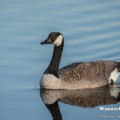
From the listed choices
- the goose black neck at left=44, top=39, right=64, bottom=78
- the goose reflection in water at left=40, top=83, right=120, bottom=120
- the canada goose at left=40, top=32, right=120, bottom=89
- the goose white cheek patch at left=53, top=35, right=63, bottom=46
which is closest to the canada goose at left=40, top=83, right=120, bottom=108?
the goose reflection in water at left=40, top=83, right=120, bottom=120

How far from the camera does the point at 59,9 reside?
22312 mm

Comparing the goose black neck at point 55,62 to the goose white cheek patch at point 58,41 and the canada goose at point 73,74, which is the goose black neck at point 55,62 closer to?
the canada goose at point 73,74

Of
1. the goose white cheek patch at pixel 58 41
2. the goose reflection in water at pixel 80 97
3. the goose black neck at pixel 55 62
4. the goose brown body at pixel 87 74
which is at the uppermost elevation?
the goose white cheek patch at pixel 58 41

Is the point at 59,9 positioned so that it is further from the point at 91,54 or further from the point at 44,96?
the point at 44,96

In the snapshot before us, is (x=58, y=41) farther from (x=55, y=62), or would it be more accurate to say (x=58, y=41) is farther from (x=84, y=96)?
(x=84, y=96)

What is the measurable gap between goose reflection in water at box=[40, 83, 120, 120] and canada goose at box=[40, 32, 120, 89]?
0.28 meters

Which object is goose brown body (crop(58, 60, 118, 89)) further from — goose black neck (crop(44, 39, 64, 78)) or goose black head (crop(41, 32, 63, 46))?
goose black head (crop(41, 32, 63, 46))

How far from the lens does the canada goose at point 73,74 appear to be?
Answer: 569 inches

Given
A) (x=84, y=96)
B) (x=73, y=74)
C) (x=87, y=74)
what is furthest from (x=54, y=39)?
(x=84, y=96)

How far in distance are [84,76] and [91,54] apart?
10.2ft

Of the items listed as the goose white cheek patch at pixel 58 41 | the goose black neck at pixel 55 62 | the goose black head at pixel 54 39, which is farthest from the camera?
the goose black neck at pixel 55 62

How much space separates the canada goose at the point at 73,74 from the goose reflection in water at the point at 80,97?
0.28m

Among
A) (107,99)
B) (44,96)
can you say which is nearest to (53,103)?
(44,96)

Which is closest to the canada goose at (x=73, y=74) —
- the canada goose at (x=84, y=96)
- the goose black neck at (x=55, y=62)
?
the goose black neck at (x=55, y=62)
